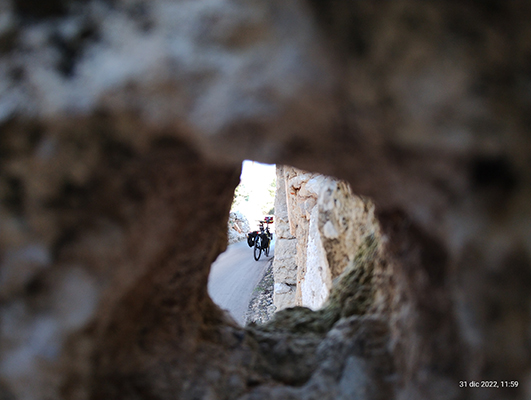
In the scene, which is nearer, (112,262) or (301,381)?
(112,262)

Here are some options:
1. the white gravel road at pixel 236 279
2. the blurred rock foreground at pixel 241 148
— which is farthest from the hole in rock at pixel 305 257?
the blurred rock foreground at pixel 241 148

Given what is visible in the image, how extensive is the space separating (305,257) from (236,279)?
2903 mm

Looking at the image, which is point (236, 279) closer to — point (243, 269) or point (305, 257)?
point (243, 269)

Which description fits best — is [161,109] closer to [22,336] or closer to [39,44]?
[39,44]

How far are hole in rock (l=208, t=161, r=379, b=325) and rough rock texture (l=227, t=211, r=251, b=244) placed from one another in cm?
3

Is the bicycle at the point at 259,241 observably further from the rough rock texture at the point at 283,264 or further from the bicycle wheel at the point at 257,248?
the rough rock texture at the point at 283,264

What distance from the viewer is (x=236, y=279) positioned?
19.6ft

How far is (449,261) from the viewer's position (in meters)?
0.54

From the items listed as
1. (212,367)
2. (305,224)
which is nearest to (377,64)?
(212,367)

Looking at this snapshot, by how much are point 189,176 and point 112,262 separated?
229 millimetres

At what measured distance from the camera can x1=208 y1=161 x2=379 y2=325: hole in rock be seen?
1322mm

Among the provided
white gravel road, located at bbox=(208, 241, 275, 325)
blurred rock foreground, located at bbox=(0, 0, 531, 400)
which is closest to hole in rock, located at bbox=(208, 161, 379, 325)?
white gravel road, located at bbox=(208, 241, 275, 325)

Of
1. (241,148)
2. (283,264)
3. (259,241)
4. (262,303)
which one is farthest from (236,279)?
(241,148)
